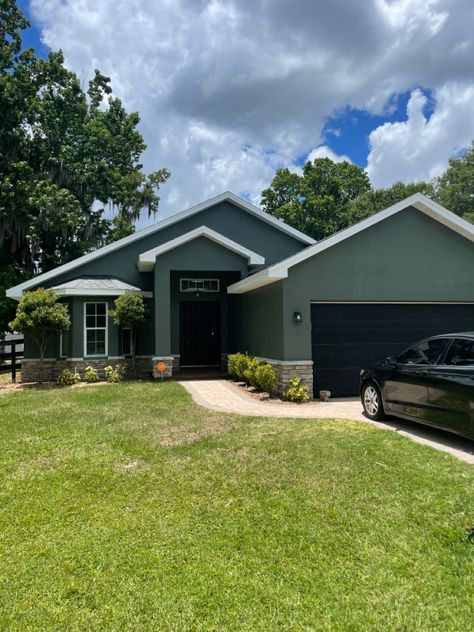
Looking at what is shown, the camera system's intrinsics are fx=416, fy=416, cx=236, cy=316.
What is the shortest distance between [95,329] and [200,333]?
4.12 m

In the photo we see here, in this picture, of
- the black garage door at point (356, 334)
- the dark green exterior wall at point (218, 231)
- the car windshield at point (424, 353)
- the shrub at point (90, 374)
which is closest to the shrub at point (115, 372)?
the shrub at point (90, 374)

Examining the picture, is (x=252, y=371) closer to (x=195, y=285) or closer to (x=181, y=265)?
(x=181, y=265)

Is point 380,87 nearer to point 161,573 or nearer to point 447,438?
point 447,438

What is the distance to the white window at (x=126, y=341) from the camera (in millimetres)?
14430

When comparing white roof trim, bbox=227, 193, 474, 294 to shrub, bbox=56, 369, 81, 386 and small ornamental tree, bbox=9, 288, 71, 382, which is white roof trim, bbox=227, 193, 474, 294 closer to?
small ornamental tree, bbox=9, 288, 71, 382

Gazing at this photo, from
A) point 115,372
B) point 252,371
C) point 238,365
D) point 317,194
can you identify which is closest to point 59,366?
point 115,372

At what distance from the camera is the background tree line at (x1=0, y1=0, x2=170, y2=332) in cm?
2052

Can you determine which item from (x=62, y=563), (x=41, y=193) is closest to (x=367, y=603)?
(x=62, y=563)

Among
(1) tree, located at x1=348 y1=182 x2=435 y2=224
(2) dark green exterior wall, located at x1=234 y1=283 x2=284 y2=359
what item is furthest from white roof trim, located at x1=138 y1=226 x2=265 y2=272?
(1) tree, located at x1=348 y1=182 x2=435 y2=224

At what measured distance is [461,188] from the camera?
126 feet

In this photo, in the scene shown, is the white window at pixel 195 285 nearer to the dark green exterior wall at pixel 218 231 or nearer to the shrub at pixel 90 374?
the dark green exterior wall at pixel 218 231

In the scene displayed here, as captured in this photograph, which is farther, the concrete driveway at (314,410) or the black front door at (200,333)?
the black front door at (200,333)

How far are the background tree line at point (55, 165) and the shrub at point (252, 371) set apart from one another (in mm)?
14109

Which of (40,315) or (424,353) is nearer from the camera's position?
(424,353)
